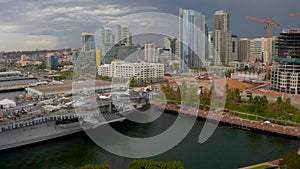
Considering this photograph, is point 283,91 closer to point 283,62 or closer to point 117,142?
point 283,62

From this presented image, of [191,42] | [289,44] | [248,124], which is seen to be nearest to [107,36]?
[191,42]

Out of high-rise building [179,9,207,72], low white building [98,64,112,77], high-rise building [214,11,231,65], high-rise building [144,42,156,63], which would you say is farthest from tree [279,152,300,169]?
high-rise building [214,11,231,65]

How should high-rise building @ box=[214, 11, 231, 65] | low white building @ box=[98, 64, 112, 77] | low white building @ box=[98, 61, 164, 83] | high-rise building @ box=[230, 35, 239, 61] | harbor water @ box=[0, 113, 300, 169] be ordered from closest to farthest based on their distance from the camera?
harbor water @ box=[0, 113, 300, 169] → low white building @ box=[98, 61, 164, 83] → low white building @ box=[98, 64, 112, 77] → high-rise building @ box=[214, 11, 231, 65] → high-rise building @ box=[230, 35, 239, 61]

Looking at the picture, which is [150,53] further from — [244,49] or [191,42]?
[244,49]

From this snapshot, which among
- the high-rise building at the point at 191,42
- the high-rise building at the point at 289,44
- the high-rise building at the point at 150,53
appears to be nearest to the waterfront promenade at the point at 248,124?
the high-rise building at the point at 289,44

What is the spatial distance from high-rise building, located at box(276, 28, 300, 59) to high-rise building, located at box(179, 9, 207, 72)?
12.0 metres

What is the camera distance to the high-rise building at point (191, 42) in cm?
2647

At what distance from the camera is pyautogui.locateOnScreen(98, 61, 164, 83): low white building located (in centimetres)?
1921

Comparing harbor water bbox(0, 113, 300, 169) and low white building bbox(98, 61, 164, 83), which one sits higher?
low white building bbox(98, 61, 164, 83)

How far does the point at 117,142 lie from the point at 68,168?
1.48 m

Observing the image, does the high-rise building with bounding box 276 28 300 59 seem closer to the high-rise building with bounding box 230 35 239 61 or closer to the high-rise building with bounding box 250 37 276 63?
the high-rise building with bounding box 230 35 239 61

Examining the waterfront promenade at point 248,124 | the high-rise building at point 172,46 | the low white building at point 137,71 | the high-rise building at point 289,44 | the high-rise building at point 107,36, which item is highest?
the high-rise building at point 107,36

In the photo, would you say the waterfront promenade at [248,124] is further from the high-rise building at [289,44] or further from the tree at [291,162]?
the high-rise building at [289,44]

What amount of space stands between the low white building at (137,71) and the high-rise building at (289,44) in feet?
25.2
